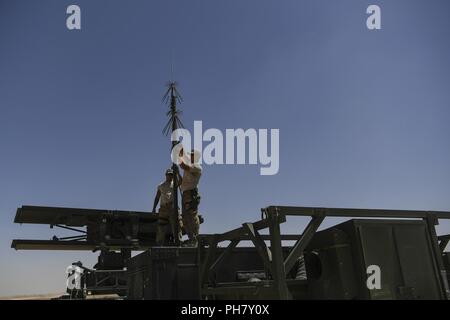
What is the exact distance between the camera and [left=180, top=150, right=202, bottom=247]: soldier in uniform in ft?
27.3

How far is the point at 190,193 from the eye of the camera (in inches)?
331

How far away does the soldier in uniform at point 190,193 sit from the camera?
8.33 metres

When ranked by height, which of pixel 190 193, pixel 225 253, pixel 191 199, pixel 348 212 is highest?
pixel 190 193

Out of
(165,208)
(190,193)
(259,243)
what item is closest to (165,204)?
(165,208)

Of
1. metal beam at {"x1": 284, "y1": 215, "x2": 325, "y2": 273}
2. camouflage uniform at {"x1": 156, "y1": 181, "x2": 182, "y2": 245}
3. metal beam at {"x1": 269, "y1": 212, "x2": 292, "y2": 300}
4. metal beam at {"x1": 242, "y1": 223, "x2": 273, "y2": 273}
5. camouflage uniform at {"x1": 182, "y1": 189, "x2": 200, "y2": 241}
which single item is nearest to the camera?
metal beam at {"x1": 269, "y1": 212, "x2": 292, "y2": 300}

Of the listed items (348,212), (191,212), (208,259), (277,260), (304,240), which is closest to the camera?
(277,260)

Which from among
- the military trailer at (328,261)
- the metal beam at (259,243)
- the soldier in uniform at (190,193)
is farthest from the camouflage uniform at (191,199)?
the metal beam at (259,243)

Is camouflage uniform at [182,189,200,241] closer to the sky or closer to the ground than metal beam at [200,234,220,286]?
closer to the sky

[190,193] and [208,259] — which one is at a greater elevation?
[190,193]

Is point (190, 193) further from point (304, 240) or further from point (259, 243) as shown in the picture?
point (304, 240)

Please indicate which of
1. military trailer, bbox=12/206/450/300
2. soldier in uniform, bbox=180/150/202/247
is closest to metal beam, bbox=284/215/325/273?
military trailer, bbox=12/206/450/300

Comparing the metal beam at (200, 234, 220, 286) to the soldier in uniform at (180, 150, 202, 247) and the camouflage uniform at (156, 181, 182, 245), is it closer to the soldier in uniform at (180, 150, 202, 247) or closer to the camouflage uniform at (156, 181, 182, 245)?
the soldier in uniform at (180, 150, 202, 247)

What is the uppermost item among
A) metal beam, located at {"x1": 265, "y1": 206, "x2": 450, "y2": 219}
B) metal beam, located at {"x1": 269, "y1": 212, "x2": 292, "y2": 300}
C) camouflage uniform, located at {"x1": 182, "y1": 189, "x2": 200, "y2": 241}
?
camouflage uniform, located at {"x1": 182, "y1": 189, "x2": 200, "y2": 241}

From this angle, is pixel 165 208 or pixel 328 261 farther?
pixel 165 208
